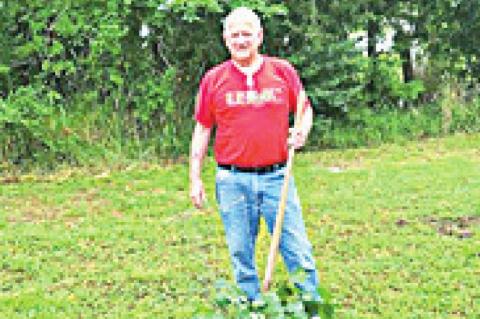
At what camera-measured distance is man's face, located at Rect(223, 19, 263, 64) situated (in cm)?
324

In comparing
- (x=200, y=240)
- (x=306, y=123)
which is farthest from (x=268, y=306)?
(x=200, y=240)

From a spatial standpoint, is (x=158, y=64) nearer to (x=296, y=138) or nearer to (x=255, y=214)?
(x=255, y=214)

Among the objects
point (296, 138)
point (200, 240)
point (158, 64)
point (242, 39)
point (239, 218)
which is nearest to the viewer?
point (242, 39)

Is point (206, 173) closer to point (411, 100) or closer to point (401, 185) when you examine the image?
Answer: point (401, 185)

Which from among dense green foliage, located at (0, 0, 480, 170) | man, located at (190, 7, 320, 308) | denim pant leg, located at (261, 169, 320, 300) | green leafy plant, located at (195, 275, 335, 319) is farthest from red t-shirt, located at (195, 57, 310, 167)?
dense green foliage, located at (0, 0, 480, 170)

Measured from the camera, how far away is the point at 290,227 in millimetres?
3469

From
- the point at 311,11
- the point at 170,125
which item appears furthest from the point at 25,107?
the point at 311,11

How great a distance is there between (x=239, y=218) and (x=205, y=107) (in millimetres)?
514

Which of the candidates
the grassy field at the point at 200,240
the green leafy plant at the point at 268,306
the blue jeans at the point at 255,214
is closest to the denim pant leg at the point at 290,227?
the blue jeans at the point at 255,214

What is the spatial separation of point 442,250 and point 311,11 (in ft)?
16.1

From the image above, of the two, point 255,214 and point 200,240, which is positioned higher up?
point 255,214

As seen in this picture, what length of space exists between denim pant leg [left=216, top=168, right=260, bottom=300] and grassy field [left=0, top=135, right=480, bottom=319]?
0.72m

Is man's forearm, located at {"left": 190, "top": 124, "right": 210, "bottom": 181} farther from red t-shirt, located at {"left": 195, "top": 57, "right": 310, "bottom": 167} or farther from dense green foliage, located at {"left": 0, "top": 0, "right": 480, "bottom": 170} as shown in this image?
dense green foliage, located at {"left": 0, "top": 0, "right": 480, "bottom": 170}

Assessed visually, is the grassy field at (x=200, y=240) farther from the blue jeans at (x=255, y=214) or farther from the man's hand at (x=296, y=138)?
the man's hand at (x=296, y=138)
